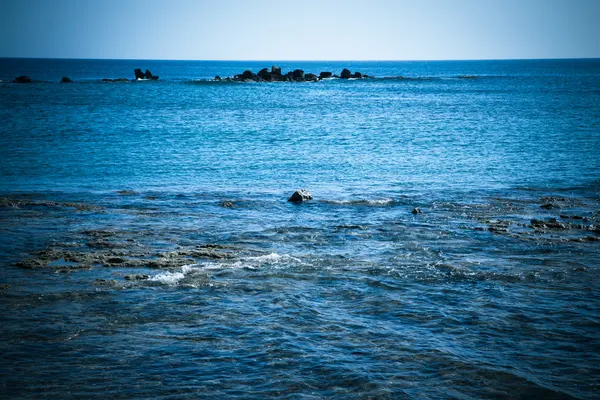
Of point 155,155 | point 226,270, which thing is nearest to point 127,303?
point 226,270

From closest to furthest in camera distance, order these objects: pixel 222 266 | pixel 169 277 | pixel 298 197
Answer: pixel 169 277
pixel 222 266
pixel 298 197

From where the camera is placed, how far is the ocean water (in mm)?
11828

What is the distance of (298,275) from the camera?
17891 mm

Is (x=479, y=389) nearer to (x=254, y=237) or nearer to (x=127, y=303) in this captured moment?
(x=127, y=303)

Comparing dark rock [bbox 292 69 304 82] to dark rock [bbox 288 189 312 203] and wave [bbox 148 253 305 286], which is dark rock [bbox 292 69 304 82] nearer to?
dark rock [bbox 288 189 312 203]

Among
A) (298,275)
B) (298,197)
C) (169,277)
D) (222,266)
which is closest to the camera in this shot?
(169,277)

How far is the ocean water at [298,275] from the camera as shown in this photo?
38.8 feet

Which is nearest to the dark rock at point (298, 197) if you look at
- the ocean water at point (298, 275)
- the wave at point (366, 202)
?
the ocean water at point (298, 275)

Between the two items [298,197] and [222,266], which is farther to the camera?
[298,197]

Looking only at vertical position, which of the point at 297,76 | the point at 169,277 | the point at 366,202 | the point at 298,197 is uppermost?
the point at 297,76

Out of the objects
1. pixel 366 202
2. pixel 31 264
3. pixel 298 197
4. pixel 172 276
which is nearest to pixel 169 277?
pixel 172 276

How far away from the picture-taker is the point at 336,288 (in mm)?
16781

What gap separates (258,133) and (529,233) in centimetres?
3918

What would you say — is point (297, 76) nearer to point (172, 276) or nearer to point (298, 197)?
point (298, 197)
